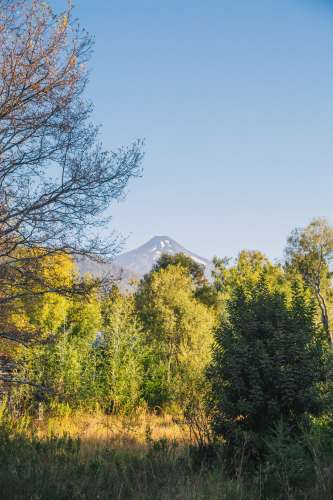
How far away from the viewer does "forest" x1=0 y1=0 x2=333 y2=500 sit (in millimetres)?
5477

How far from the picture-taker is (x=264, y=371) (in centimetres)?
656

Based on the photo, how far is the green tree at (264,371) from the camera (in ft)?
21.2

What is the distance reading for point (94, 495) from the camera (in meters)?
4.62

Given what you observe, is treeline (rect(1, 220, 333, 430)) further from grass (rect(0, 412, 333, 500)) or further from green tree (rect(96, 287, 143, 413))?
grass (rect(0, 412, 333, 500))

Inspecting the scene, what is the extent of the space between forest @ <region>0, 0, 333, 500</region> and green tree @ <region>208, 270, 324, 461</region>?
0.07 ft

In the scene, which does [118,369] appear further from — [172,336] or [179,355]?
[172,336]

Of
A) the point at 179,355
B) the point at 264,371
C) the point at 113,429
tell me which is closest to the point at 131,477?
the point at 264,371

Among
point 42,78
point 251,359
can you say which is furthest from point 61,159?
point 251,359

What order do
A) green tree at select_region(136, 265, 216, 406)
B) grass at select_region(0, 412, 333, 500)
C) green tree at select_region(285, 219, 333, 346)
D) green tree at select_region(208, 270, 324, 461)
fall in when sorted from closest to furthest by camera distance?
grass at select_region(0, 412, 333, 500) < green tree at select_region(208, 270, 324, 461) < green tree at select_region(136, 265, 216, 406) < green tree at select_region(285, 219, 333, 346)

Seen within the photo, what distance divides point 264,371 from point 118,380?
5.98m

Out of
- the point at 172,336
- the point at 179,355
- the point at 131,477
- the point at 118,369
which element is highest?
the point at 172,336

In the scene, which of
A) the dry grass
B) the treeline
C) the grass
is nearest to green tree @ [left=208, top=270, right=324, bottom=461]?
the treeline

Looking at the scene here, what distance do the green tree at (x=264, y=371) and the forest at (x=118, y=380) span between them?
0.02 meters

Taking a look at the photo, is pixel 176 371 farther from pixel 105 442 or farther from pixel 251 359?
pixel 251 359
